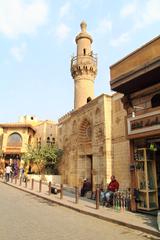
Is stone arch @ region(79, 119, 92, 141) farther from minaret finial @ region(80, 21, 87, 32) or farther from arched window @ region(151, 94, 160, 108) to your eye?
minaret finial @ region(80, 21, 87, 32)

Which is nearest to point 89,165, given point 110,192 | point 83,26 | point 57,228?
point 110,192

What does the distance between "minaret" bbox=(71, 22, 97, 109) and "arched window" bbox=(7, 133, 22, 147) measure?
10224 mm

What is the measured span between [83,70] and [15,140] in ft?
43.0

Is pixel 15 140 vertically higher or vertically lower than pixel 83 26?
lower

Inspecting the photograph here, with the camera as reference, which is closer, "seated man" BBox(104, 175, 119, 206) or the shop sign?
the shop sign

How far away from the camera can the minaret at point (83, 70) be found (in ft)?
88.7

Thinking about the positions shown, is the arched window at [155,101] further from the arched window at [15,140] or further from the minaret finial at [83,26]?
the arched window at [15,140]

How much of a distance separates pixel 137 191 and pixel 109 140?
26.7 ft

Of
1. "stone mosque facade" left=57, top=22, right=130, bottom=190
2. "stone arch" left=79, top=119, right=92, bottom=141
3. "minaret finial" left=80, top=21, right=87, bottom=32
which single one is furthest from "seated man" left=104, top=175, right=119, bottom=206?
"minaret finial" left=80, top=21, right=87, bottom=32

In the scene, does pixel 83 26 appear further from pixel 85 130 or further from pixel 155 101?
pixel 155 101

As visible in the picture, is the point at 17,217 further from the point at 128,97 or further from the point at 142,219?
the point at 128,97

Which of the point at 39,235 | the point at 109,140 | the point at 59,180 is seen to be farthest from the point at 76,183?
the point at 39,235

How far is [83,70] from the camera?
27906mm

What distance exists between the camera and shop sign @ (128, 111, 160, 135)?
8351mm
